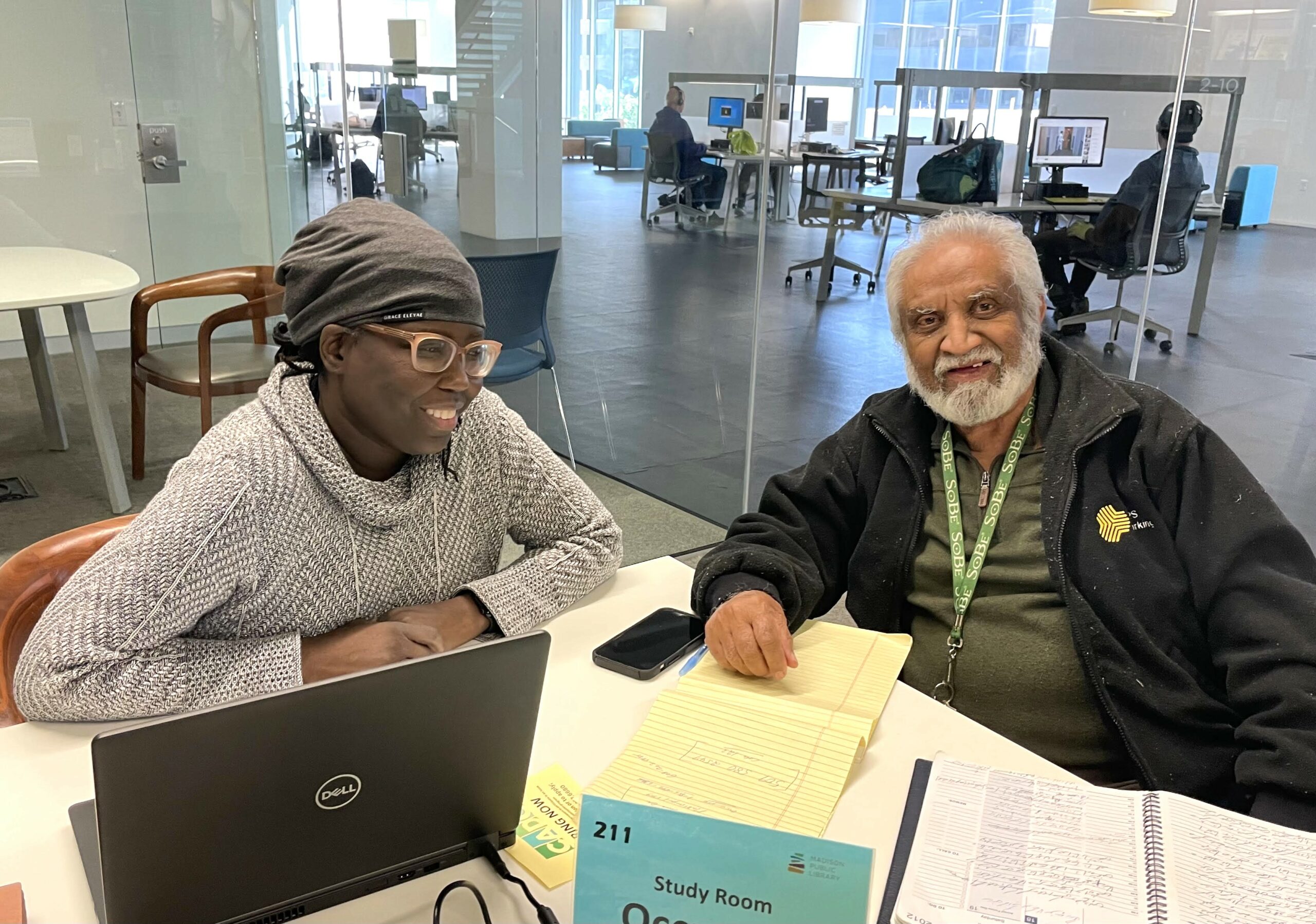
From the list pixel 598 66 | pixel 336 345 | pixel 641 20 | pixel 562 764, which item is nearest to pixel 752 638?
pixel 562 764

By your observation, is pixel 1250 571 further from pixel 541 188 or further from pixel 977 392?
pixel 541 188

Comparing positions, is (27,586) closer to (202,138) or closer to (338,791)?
(338,791)

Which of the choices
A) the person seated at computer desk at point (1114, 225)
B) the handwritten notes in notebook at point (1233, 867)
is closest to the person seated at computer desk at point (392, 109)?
the person seated at computer desk at point (1114, 225)

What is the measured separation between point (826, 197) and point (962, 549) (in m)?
2.25

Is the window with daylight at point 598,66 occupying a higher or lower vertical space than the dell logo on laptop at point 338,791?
higher

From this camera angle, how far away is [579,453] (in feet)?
15.0

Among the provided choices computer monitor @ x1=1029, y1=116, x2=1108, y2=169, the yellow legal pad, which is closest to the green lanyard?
→ the yellow legal pad

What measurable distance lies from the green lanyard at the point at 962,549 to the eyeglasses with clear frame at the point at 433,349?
83cm

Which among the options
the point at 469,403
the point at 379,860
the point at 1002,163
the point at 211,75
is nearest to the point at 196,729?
the point at 379,860

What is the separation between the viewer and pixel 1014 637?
1.68 m

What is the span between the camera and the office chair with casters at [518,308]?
12.4ft

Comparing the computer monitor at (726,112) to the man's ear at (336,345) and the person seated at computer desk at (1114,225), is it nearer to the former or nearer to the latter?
the person seated at computer desk at (1114,225)

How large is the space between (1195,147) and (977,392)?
1978 millimetres

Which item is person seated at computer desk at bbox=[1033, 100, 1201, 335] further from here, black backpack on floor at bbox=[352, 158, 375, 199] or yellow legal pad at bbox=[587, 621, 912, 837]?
black backpack on floor at bbox=[352, 158, 375, 199]
